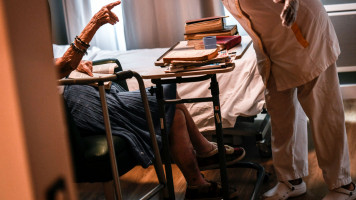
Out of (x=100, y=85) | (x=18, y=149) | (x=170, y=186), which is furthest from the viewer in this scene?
(x=170, y=186)

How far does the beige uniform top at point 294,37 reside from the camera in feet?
5.62

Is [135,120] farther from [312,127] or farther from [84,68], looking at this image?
[312,127]

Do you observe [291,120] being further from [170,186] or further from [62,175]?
[62,175]

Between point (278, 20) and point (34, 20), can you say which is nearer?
point (34, 20)

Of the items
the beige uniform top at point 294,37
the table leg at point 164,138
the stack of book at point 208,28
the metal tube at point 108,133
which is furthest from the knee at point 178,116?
the metal tube at point 108,133

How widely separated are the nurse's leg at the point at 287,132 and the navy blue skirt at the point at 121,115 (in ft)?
1.36

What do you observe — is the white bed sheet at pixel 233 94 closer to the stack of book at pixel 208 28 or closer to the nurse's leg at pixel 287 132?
the nurse's leg at pixel 287 132

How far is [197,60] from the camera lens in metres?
1.59

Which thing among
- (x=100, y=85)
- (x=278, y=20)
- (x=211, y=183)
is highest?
(x=278, y=20)

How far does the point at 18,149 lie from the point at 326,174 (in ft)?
6.09

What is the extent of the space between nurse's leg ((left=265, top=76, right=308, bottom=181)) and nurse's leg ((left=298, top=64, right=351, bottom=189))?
3.2 inches

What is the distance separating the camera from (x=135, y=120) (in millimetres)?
1858

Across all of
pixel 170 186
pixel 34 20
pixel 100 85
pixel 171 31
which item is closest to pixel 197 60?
pixel 100 85

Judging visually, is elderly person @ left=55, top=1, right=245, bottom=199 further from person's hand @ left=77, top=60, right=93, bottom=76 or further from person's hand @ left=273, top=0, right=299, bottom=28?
person's hand @ left=273, top=0, right=299, bottom=28
